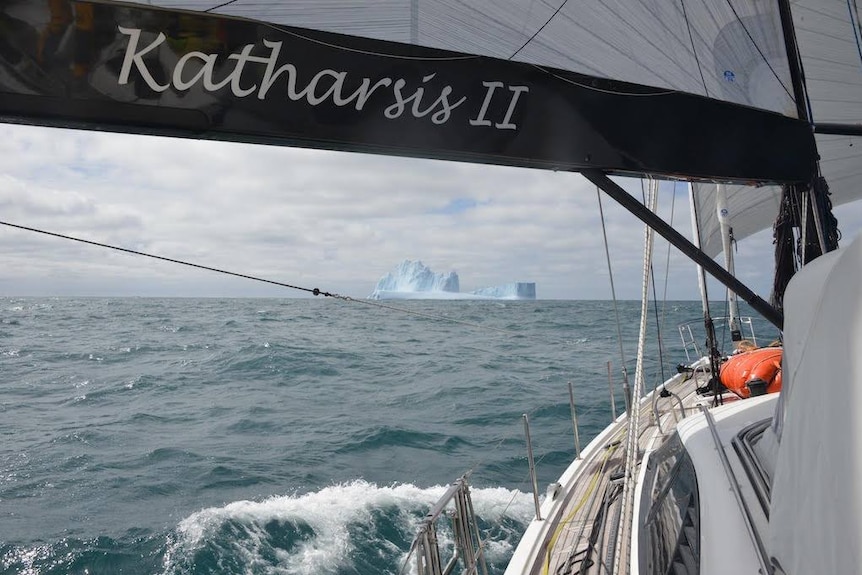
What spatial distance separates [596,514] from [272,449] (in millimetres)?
6985

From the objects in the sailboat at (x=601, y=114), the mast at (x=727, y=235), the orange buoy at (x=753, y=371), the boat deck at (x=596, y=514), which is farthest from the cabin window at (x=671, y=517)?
the mast at (x=727, y=235)

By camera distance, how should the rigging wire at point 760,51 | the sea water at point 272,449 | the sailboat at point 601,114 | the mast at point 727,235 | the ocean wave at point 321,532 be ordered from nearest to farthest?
the sailboat at point 601,114 < the rigging wire at point 760,51 < the ocean wave at point 321,532 < the sea water at point 272,449 < the mast at point 727,235

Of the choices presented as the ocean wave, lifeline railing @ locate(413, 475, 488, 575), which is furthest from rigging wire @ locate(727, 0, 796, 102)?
the ocean wave

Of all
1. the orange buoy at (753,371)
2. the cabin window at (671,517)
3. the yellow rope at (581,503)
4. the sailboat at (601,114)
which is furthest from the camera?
the orange buoy at (753,371)

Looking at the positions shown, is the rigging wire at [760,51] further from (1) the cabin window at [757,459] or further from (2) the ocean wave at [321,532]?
(2) the ocean wave at [321,532]

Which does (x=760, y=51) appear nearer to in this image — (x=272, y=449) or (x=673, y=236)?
(x=673, y=236)

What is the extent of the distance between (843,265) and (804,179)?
1499 mm

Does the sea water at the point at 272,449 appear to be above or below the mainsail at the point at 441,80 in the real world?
below

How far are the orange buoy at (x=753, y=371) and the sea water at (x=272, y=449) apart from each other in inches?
76.0

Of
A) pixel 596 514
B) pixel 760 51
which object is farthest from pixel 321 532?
pixel 760 51

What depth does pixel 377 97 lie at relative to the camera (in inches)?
71.8

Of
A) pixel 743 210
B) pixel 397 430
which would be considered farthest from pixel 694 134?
pixel 397 430

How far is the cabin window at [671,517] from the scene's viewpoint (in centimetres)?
200

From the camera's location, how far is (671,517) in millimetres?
2309
